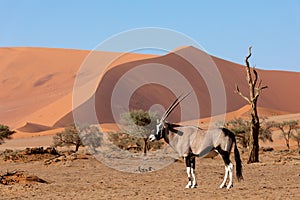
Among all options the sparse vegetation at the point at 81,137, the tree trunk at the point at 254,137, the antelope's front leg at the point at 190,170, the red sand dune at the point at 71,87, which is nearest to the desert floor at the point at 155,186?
the antelope's front leg at the point at 190,170

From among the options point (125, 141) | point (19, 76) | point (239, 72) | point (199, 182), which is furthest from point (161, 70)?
point (199, 182)

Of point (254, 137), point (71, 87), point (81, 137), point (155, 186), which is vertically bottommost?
point (155, 186)

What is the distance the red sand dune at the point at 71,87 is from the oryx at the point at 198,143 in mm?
63731

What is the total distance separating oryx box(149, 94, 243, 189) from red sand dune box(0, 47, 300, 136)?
63731 mm

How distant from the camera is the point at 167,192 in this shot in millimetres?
13688

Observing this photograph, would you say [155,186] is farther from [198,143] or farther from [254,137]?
[254,137]

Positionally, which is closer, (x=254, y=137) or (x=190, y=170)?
(x=190, y=170)

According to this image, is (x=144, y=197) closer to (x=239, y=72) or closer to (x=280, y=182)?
(x=280, y=182)

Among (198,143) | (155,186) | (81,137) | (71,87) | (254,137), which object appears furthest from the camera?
(71,87)

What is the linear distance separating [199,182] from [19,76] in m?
127

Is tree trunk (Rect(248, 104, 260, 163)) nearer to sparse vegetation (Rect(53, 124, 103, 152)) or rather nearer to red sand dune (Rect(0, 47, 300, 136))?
sparse vegetation (Rect(53, 124, 103, 152))

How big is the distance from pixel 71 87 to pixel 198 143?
349ft

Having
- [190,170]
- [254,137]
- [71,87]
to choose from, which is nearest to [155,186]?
[190,170]

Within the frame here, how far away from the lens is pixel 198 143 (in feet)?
46.2
